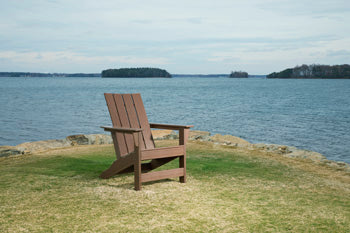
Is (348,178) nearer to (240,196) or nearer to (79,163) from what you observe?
(240,196)

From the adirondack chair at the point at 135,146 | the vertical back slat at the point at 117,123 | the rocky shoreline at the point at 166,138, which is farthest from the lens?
the rocky shoreline at the point at 166,138

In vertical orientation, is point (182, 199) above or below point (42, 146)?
above

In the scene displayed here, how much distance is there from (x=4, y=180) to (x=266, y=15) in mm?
18366

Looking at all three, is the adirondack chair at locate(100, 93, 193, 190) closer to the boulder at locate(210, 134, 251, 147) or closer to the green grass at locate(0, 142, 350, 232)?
the green grass at locate(0, 142, 350, 232)

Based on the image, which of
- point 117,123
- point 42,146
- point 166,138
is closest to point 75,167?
point 117,123

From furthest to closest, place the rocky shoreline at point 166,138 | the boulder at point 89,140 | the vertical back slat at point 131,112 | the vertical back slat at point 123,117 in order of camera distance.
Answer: the boulder at point 89,140, the rocky shoreline at point 166,138, the vertical back slat at point 131,112, the vertical back slat at point 123,117

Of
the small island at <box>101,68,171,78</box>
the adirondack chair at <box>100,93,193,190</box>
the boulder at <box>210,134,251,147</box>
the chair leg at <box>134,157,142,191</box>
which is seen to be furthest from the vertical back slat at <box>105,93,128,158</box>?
the small island at <box>101,68,171,78</box>

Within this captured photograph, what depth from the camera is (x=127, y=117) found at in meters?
4.79

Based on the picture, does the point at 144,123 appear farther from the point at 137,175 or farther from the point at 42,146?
the point at 42,146

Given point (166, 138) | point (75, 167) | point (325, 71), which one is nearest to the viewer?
point (75, 167)

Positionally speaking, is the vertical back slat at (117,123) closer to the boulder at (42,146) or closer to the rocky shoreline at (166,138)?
the rocky shoreline at (166,138)

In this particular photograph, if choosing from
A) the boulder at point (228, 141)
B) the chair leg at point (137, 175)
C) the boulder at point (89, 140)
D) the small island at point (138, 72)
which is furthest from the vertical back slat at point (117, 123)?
the small island at point (138, 72)

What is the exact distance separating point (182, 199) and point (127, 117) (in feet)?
5.11

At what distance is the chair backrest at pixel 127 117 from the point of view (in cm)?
463
